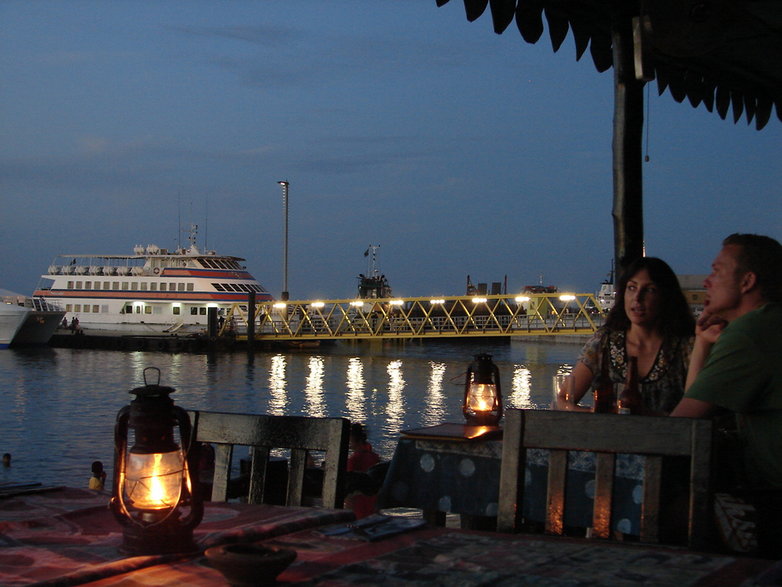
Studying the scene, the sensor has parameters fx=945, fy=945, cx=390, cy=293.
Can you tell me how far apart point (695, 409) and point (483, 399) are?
55.2 inches

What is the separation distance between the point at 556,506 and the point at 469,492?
100 centimetres

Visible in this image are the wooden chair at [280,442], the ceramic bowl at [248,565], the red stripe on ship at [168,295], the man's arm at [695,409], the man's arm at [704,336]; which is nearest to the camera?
the ceramic bowl at [248,565]

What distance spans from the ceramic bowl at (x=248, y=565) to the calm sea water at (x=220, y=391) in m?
8.95

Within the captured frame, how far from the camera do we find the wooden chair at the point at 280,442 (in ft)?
8.41

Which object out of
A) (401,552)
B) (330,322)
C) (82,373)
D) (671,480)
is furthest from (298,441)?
(330,322)

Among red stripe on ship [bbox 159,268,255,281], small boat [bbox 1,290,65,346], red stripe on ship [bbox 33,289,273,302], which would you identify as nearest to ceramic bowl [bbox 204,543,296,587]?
small boat [bbox 1,290,65,346]

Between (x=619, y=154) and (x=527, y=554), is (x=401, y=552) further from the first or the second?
(x=619, y=154)

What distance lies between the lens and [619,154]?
16.9ft

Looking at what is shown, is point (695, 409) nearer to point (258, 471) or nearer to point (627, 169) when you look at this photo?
point (258, 471)

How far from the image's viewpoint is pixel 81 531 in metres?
2.10

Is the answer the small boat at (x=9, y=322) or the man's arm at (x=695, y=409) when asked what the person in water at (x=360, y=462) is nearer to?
the man's arm at (x=695, y=409)

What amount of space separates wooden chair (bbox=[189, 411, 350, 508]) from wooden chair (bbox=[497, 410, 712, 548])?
47cm

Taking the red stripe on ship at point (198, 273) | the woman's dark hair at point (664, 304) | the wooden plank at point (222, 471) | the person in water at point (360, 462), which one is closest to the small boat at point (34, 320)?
the red stripe on ship at point (198, 273)

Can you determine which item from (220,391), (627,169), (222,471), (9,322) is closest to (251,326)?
(9,322)
